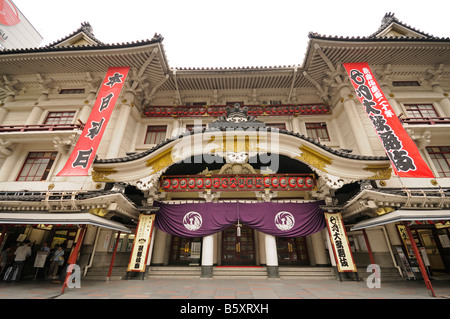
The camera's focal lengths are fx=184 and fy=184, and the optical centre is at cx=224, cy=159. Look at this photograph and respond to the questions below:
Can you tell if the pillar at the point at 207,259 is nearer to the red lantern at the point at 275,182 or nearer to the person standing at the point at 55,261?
the red lantern at the point at 275,182

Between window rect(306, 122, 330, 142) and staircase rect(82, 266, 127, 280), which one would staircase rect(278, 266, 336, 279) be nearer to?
staircase rect(82, 266, 127, 280)

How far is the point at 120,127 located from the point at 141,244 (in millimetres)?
7507

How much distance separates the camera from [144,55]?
12.3m

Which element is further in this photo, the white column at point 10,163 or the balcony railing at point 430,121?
the white column at point 10,163

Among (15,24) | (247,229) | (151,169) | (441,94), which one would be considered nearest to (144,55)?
(151,169)

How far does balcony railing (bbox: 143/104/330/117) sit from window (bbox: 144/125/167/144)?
92 cm

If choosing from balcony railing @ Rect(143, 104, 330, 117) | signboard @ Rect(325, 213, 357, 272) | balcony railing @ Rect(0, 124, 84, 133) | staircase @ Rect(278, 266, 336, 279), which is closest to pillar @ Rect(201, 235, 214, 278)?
staircase @ Rect(278, 266, 336, 279)

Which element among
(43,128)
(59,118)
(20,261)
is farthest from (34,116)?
(20,261)

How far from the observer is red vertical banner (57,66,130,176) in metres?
9.41

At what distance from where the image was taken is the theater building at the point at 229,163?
889 centimetres

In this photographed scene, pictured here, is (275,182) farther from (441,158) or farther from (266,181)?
(441,158)

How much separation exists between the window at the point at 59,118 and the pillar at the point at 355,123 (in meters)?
19.0

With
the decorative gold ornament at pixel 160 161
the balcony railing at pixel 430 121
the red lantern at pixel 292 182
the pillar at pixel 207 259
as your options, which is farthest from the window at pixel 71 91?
the balcony railing at pixel 430 121

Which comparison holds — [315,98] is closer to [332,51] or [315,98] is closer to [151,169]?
[332,51]
